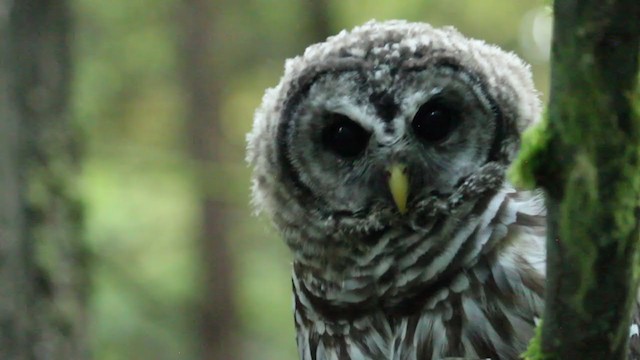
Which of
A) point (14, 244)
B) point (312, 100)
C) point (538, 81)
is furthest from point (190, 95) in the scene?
point (312, 100)

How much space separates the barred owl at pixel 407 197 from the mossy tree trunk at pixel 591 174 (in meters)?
1.34

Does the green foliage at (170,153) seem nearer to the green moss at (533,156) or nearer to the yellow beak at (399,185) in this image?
the yellow beak at (399,185)

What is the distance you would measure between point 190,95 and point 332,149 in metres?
6.29

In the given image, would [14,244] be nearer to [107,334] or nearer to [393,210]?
[393,210]

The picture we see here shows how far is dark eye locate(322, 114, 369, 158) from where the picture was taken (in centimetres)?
338

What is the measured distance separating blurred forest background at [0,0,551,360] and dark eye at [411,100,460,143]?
13.4 feet

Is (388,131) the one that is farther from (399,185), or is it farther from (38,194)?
(38,194)

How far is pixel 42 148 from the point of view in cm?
442

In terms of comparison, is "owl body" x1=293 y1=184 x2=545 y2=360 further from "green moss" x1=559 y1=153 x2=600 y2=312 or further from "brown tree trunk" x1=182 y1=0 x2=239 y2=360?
"brown tree trunk" x1=182 y1=0 x2=239 y2=360

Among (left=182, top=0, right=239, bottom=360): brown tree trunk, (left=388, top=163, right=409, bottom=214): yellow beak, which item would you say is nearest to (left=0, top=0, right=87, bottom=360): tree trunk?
(left=388, top=163, right=409, bottom=214): yellow beak

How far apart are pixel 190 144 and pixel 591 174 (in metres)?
8.15

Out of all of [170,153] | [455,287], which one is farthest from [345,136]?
[170,153]

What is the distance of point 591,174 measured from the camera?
152 cm

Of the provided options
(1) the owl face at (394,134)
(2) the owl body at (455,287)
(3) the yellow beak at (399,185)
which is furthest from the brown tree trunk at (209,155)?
(3) the yellow beak at (399,185)
